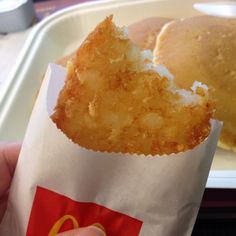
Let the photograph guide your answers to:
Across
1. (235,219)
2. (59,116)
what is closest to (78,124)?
(59,116)

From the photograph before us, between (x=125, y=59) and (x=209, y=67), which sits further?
(x=209, y=67)

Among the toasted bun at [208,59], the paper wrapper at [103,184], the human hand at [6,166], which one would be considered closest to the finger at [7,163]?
the human hand at [6,166]

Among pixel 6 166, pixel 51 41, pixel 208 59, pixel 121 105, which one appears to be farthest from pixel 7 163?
pixel 51 41

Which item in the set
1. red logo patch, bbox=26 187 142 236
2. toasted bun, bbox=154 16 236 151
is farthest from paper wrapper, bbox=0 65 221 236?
toasted bun, bbox=154 16 236 151

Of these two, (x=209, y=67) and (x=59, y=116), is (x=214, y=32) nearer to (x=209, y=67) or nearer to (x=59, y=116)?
(x=209, y=67)

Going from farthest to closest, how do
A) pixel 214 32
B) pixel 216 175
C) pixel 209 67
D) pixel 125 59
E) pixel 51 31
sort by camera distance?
pixel 51 31, pixel 214 32, pixel 209 67, pixel 216 175, pixel 125 59

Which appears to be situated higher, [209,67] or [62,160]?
[62,160]

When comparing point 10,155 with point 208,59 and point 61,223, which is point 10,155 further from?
point 208,59
